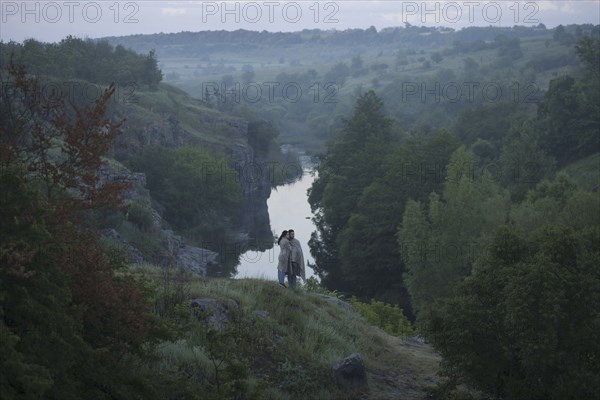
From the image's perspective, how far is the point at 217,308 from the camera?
1862 centimetres

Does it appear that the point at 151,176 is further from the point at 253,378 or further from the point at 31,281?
the point at 31,281

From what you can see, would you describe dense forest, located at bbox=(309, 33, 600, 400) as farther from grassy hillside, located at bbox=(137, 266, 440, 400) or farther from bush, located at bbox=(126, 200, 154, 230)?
bush, located at bbox=(126, 200, 154, 230)

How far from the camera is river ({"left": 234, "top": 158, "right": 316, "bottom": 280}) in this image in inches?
2274

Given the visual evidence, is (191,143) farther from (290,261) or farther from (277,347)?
(277,347)

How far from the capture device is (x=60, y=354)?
1014 centimetres

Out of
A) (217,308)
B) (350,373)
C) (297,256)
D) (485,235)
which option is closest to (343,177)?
(485,235)

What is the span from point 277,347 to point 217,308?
1.67 m

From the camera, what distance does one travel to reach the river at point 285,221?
57.8 m

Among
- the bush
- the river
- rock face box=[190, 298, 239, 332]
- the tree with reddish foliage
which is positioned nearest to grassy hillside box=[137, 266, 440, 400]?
rock face box=[190, 298, 239, 332]

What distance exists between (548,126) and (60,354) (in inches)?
2868

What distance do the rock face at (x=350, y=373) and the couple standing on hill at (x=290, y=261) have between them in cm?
596

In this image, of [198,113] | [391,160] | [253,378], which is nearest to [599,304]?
[253,378]

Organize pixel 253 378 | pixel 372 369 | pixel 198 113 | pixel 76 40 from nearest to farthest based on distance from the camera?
pixel 253 378 < pixel 372 369 < pixel 76 40 < pixel 198 113

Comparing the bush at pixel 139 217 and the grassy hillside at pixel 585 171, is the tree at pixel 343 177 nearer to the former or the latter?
the bush at pixel 139 217
